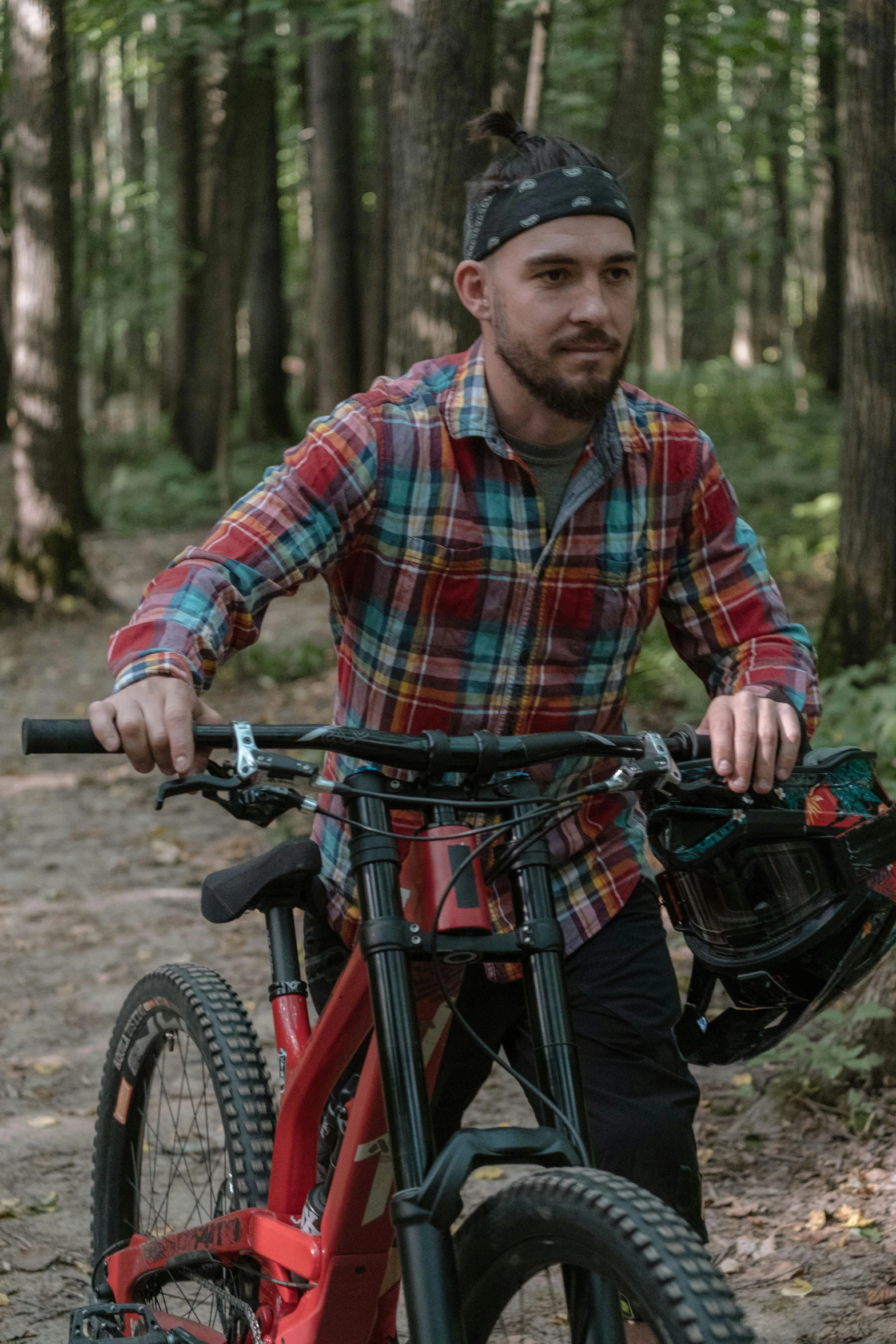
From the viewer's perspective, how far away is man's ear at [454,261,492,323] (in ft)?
8.73

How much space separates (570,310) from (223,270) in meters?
12.2

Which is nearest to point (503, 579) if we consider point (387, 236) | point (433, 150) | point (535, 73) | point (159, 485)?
point (433, 150)

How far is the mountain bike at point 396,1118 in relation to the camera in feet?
5.67

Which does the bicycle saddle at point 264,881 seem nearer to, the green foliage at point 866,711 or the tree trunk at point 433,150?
the green foliage at point 866,711

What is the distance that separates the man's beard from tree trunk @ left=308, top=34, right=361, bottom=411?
13973 millimetres

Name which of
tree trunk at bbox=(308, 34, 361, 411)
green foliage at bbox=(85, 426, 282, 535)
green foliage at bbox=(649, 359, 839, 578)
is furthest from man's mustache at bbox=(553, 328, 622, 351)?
green foliage at bbox=(85, 426, 282, 535)

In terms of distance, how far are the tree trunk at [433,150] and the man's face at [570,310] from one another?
3.84 m

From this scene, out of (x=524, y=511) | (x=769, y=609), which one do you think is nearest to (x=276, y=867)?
(x=524, y=511)

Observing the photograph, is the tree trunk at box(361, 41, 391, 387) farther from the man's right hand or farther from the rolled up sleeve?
the man's right hand

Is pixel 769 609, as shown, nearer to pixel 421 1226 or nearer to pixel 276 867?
pixel 276 867

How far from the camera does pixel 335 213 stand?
17.3 meters

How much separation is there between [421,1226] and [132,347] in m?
32.4

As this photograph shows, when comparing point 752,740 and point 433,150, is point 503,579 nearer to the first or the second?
point 752,740

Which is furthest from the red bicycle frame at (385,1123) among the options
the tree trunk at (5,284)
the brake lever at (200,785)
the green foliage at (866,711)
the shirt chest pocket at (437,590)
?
the tree trunk at (5,284)
